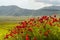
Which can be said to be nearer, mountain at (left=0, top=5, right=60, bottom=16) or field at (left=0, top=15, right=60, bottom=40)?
field at (left=0, top=15, right=60, bottom=40)

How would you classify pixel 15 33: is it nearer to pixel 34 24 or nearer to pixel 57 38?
pixel 34 24

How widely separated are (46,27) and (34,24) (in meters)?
0.34

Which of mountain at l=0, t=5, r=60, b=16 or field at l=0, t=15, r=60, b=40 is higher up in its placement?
field at l=0, t=15, r=60, b=40

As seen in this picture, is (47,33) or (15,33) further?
(15,33)

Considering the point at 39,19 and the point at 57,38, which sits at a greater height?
the point at 39,19

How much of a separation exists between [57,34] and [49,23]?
1.25ft

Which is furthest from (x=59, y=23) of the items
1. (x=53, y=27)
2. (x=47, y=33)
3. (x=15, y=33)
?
(x=15, y=33)

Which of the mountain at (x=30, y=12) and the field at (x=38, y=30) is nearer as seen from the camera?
the field at (x=38, y=30)

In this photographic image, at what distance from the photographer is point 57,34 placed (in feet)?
17.6

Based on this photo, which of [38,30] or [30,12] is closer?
[38,30]

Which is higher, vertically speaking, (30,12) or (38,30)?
(38,30)

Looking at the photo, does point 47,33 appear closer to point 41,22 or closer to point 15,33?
point 41,22

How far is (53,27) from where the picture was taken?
551cm

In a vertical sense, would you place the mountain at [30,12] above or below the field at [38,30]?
below
